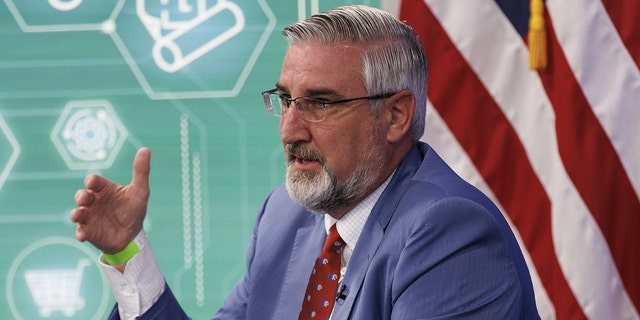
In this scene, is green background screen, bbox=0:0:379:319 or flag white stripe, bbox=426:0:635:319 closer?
flag white stripe, bbox=426:0:635:319

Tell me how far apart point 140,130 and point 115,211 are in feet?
2.88

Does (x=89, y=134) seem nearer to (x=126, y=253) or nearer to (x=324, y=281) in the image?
(x=126, y=253)

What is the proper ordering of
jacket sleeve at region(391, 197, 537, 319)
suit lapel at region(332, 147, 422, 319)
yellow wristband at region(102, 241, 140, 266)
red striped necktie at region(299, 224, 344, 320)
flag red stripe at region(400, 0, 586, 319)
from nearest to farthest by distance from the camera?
jacket sleeve at region(391, 197, 537, 319), suit lapel at region(332, 147, 422, 319), red striped necktie at region(299, 224, 344, 320), yellow wristband at region(102, 241, 140, 266), flag red stripe at region(400, 0, 586, 319)

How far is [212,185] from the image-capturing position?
8.93ft

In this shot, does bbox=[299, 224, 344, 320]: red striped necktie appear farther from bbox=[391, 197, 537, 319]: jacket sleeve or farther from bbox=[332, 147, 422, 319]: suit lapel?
→ bbox=[391, 197, 537, 319]: jacket sleeve

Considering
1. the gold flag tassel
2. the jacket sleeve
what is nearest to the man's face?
the jacket sleeve

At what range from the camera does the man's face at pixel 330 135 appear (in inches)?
69.6

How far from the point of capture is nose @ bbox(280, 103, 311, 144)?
1.78 m

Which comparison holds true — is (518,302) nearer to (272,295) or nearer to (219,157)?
(272,295)

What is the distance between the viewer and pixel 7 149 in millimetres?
2744

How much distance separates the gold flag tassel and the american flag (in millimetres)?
29

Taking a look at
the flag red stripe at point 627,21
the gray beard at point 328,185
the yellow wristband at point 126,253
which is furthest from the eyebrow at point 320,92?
the flag red stripe at point 627,21

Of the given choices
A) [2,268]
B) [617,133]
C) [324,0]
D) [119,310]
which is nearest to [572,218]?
[617,133]

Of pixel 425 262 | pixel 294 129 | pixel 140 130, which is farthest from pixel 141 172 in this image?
pixel 140 130
